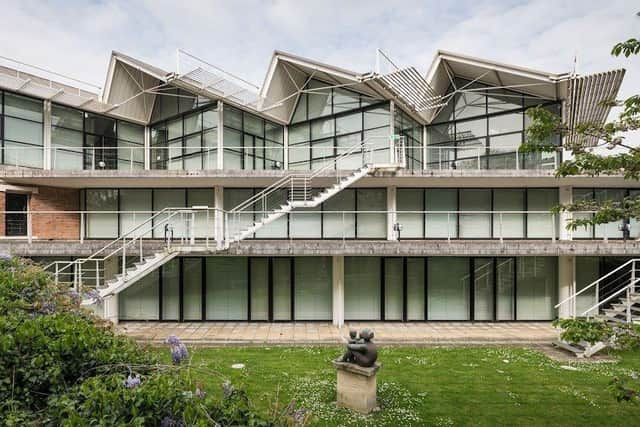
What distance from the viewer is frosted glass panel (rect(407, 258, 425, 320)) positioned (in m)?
14.8

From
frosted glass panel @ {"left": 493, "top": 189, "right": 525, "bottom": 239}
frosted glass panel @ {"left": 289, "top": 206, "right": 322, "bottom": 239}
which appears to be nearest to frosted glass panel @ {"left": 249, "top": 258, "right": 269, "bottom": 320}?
frosted glass panel @ {"left": 289, "top": 206, "right": 322, "bottom": 239}

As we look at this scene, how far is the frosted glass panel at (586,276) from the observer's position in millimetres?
14867

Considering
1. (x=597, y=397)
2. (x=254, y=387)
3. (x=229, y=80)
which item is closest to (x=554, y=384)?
(x=597, y=397)

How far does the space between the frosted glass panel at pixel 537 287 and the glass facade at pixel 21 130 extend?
66.8 ft

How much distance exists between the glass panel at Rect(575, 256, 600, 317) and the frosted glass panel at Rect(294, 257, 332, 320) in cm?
1015

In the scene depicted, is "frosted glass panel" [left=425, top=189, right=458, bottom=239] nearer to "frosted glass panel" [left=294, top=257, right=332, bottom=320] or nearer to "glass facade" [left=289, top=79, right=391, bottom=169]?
"glass facade" [left=289, top=79, right=391, bottom=169]

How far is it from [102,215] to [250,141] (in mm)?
7212

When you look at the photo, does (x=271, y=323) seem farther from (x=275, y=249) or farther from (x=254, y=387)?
(x=254, y=387)

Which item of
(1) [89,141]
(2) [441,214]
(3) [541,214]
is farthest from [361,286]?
A: (1) [89,141]

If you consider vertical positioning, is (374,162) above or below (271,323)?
above

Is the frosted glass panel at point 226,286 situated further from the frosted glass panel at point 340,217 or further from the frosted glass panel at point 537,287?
the frosted glass panel at point 537,287

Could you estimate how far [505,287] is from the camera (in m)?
14.9

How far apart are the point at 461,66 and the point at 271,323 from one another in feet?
44.6

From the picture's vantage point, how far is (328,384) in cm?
840
